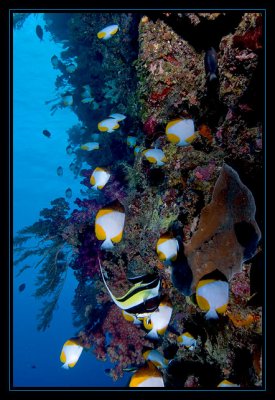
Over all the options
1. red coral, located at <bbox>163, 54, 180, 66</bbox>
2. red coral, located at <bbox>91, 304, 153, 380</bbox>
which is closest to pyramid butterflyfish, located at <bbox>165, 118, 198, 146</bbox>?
red coral, located at <bbox>163, 54, 180, 66</bbox>

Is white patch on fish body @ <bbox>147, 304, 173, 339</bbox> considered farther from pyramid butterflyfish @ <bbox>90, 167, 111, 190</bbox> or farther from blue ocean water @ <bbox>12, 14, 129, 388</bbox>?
blue ocean water @ <bbox>12, 14, 129, 388</bbox>

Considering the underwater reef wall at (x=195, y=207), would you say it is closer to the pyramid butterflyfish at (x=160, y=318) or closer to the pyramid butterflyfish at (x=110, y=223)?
the pyramid butterflyfish at (x=160, y=318)

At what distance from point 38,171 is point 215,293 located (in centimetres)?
4292

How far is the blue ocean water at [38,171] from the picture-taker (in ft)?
99.2

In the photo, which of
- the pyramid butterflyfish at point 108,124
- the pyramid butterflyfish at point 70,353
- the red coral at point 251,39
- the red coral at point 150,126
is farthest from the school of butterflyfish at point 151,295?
the pyramid butterflyfish at point 108,124

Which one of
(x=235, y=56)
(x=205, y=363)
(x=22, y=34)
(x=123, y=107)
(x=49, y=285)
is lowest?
(x=205, y=363)

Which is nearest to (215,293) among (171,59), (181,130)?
(181,130)

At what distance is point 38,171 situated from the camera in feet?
138

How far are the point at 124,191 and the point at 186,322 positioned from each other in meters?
3.19

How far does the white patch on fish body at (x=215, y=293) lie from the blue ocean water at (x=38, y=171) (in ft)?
80.4

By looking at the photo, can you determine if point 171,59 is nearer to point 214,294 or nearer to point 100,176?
point 100,176
